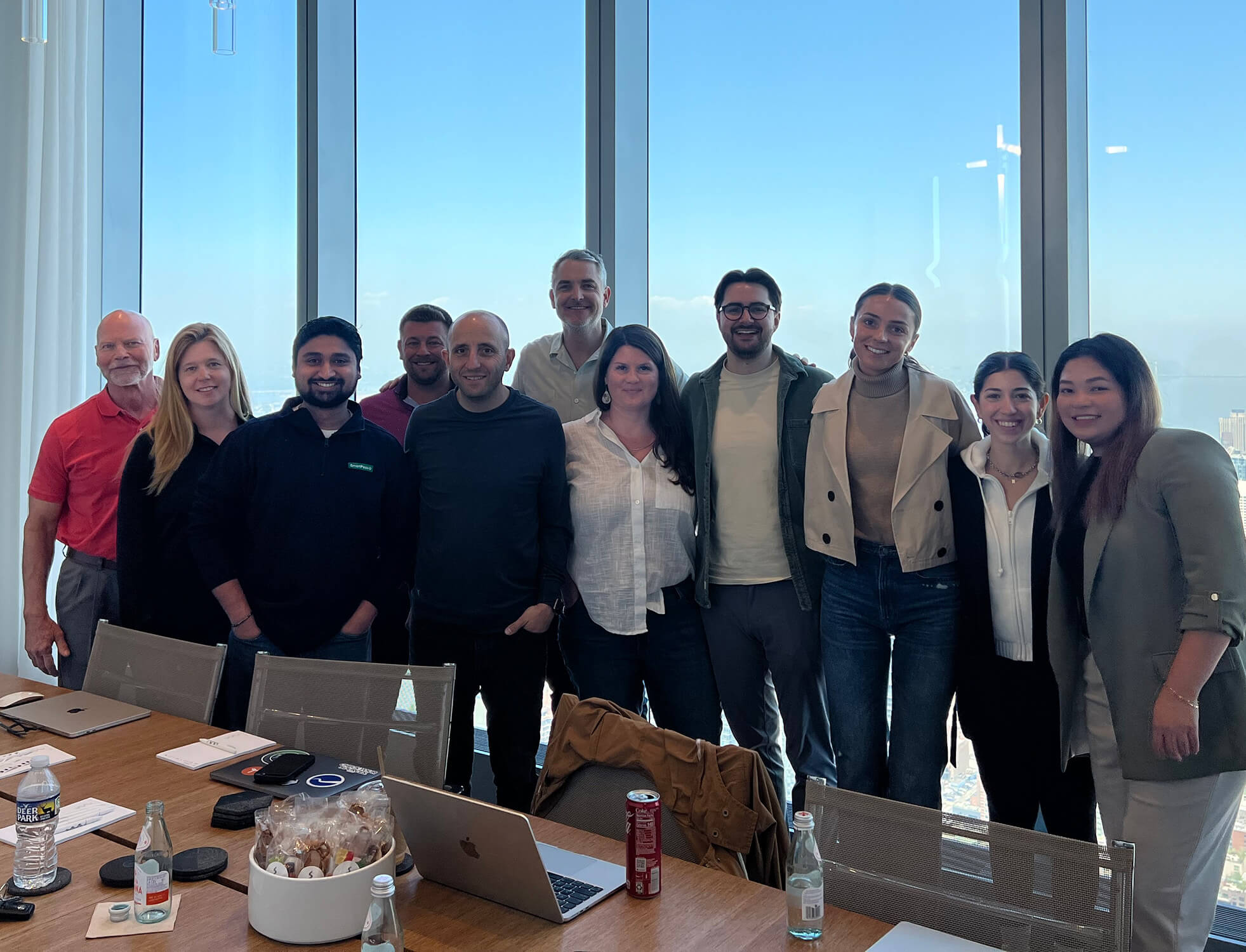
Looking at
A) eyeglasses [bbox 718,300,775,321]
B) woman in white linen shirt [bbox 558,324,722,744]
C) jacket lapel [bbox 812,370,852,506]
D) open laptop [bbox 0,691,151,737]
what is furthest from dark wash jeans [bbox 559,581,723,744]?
open laptop [bbox 0,691,151,737]

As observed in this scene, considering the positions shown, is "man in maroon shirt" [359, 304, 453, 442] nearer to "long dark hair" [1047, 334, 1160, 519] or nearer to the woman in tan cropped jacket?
the woman in tan cropped jacket

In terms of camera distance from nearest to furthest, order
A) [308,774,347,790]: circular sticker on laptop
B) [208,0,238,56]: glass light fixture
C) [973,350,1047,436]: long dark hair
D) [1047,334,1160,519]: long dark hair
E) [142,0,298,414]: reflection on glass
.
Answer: [308,774,347,790]: circular sticker on laptop < [1047,334,1160,519]: long dark hair < [973,350,1047,436]: long dark hair < [208,0,238,56]: glass light fixture < [142,0,298,414]: reflection on glass

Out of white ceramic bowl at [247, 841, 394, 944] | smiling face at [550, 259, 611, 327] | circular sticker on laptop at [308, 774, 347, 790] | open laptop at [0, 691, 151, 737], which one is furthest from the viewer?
smiling face at [550, 259, 611, 327]

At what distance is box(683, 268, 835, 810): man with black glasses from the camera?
2855 millimetres

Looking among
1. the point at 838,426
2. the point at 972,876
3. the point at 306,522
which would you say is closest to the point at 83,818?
the point at 306,522

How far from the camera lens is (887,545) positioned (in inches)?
104

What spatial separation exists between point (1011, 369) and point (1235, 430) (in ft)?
2.55

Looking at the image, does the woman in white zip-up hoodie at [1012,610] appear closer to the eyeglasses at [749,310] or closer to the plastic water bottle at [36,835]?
the eyeglasses at [749,310]

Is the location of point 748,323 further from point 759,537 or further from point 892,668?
point 892,668

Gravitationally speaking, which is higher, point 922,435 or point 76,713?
point 922,435

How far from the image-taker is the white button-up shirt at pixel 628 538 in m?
2.89

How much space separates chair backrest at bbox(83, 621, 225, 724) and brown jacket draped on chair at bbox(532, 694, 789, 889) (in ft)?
3.50

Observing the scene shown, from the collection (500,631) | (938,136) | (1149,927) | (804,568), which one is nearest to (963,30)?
(938,136)

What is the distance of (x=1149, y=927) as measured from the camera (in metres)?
2.15
